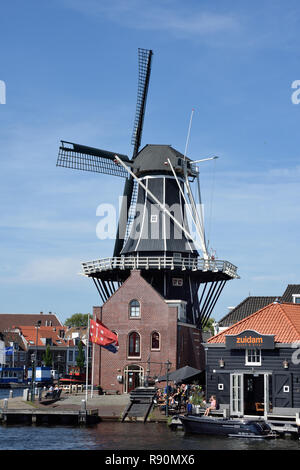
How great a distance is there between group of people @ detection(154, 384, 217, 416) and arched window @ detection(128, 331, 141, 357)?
27.4 ft

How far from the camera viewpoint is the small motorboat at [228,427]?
3634cm

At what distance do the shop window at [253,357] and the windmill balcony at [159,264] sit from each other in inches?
645

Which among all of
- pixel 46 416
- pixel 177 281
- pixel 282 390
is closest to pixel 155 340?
pixel 177 281

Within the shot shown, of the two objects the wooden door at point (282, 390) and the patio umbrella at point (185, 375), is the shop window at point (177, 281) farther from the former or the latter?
the wooden door at point (282, 390)

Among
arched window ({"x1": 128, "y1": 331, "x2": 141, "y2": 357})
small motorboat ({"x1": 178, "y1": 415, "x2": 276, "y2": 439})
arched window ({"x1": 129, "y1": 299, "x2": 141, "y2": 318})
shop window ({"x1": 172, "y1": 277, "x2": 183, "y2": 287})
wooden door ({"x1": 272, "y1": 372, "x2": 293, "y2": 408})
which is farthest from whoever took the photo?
shop window ({"x1": 172, "y1": 277, "x2": 183, "y2": 287})

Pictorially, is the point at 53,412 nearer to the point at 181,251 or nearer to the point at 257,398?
the point at 257,398

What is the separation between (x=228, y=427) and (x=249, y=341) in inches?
310

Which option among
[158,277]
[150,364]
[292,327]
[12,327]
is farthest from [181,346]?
[12,327]

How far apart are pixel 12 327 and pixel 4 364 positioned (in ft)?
54.7

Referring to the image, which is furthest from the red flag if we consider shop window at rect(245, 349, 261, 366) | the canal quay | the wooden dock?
shop window at rect(245, 349, 261, 366)

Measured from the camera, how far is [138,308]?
192 feet

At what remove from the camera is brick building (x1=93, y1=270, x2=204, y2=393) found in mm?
57062

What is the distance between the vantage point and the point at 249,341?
143 feet

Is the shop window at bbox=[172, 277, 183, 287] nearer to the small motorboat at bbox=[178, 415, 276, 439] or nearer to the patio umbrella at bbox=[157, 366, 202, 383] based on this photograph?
the patio umbrella at bbox=[157, 366, 202, 383]
